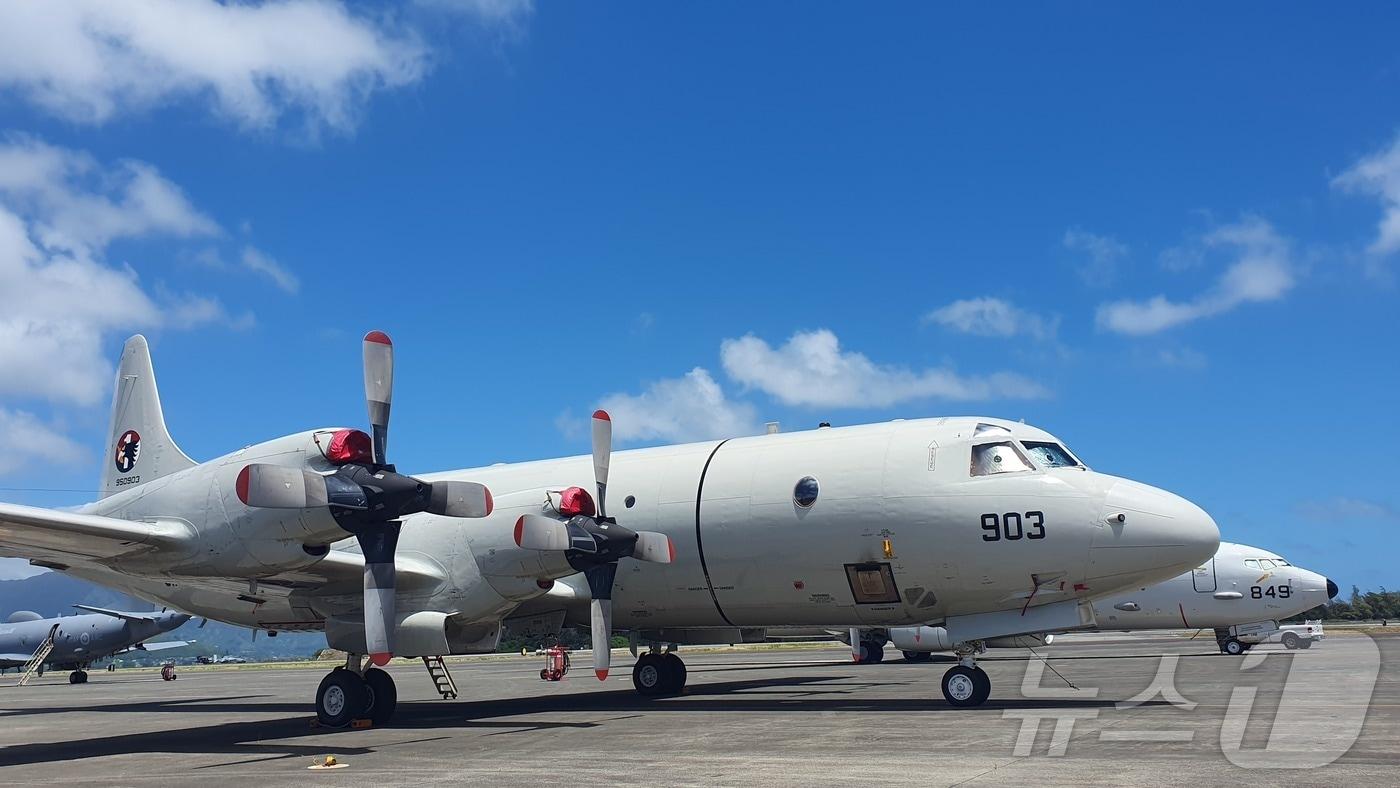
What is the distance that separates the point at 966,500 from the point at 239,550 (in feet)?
34.0

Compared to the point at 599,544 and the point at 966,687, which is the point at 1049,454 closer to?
the point at 966,687

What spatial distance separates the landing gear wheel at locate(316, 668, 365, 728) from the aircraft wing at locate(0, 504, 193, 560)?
137 inches

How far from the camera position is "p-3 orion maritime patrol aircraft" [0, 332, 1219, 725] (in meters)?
14.3

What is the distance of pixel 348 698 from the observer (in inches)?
651

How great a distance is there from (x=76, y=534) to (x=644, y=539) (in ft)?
26.5

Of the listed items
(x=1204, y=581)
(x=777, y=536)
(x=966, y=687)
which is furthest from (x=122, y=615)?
(x=1204, y=581)

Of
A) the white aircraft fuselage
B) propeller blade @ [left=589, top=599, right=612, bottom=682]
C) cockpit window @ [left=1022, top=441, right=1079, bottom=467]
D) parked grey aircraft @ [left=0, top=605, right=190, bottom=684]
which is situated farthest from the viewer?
parked grey aircraft @ [left=0, top=605, right=190, bottom=684]

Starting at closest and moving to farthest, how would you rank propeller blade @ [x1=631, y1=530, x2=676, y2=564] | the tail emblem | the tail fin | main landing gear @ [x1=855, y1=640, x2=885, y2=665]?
1. propeller blade @ [x1=631, y1=530, x2=676, y2=564]
2. the tail fin
3. the tail emblem
4. main landing gear @ [x1=855, y1=640, x2=885, y2=665]

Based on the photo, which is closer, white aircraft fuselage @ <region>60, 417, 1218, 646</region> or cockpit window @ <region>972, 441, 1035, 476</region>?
white aircraft fuselage @ <region>60, 417, 1218, 646</region>

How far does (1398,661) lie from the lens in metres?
29.9

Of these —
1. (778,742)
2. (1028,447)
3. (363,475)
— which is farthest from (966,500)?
(363,475)

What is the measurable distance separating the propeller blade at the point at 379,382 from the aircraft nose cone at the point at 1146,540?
10273 mm

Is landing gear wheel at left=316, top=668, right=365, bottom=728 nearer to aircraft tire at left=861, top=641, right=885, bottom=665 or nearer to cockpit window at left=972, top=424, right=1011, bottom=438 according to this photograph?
cockpit window at left=972, top=424, right=1011, bottom=438

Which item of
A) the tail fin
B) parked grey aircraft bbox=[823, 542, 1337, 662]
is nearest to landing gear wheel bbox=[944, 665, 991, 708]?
the tail fin
